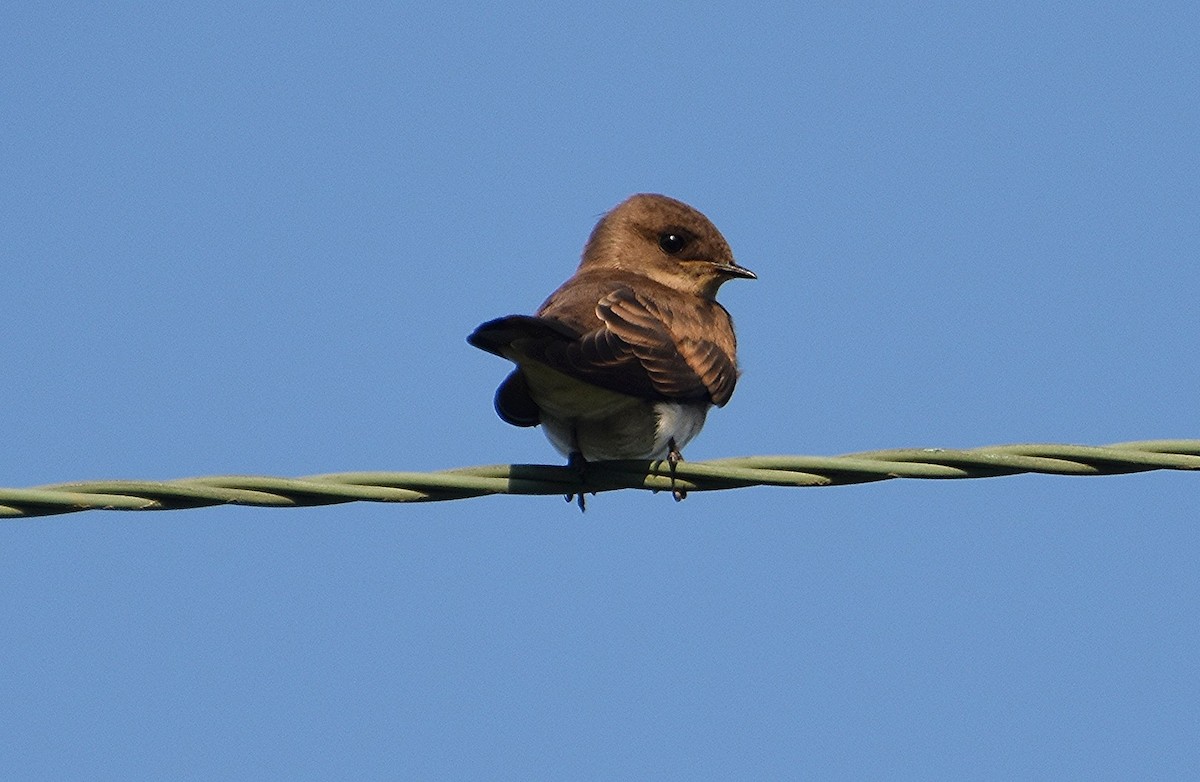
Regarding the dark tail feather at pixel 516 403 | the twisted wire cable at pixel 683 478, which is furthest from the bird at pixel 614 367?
the twisted wire cable at pixel 683 478

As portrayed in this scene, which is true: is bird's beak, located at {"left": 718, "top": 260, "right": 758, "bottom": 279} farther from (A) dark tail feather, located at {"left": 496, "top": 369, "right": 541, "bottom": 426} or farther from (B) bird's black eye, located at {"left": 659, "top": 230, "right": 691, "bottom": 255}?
(A) dark tail feather, located at {"left": 496, "top": 369, "right": 541, "bottom": 426}

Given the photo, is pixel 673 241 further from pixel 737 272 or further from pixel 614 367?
pixel 614 367

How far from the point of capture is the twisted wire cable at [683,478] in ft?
14.6

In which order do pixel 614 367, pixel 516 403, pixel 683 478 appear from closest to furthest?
pixel 683 478 < pixel 614 367 < pixel 516 403

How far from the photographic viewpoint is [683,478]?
5.04 meters

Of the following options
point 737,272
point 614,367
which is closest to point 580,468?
point 614,367

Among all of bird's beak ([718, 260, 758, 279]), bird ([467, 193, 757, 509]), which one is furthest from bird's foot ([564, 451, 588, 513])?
bird's beak ([718, 260, 758, 279])

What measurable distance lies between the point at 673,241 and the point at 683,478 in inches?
172

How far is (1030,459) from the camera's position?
4.76 m

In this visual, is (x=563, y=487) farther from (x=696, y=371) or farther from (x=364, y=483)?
(x=696, y=371)

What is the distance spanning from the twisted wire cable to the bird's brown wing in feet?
3.25

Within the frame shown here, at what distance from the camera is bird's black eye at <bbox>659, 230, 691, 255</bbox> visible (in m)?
9.23

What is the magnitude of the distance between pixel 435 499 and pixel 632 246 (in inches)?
185

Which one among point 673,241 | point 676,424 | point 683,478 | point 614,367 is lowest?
point 683,478
